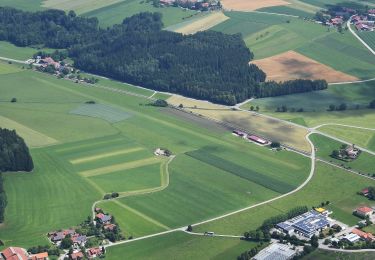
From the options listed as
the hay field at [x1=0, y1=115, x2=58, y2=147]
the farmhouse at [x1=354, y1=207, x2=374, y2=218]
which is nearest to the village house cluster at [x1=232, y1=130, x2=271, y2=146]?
the farmhouse at [x1=354, y1=207, x2=374, y2=218]

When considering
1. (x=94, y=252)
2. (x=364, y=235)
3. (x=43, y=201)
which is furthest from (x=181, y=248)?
(x=364, y=235)

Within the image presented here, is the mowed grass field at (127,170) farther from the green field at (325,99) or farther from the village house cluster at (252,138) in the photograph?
the green field at (325,99)

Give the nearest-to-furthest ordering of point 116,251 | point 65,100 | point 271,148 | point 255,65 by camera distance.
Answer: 1. point 116,251
2. point 271,148
3. point 65,100
4. point 255,65

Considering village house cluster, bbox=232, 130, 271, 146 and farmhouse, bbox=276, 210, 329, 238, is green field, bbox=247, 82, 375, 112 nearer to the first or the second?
village house cluster, bbox=232, 130, 271, 146

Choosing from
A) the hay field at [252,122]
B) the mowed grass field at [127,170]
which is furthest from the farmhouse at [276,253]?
the hay field at [252,122]

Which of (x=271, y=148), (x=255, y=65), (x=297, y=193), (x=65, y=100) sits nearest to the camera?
(x=297, y=193)

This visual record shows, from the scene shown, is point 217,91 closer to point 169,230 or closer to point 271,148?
point 271,148

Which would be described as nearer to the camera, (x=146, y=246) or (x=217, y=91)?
(x=146, y=246)

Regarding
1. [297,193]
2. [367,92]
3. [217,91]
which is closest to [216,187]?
[297,193]
